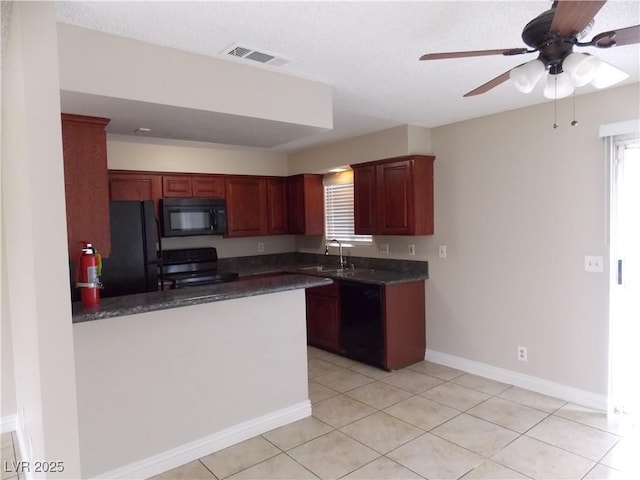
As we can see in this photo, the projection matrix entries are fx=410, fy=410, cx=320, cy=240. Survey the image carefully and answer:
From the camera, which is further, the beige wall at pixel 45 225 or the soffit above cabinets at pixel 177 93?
the soffit above cabinets at pixel 177 93

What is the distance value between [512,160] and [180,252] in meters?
3.72

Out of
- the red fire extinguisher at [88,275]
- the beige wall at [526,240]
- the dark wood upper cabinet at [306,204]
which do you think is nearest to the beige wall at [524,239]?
the beige wall at [526,240]

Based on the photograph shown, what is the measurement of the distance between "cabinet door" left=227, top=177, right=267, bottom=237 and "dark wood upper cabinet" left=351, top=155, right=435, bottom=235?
1524 millimetres

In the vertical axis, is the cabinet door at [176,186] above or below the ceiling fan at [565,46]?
below

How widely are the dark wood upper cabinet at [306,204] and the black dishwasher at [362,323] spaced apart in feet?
4.14

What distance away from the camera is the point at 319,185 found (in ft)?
18.1

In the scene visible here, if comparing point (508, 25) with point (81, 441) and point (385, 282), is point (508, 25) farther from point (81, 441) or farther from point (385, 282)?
point (81, 441)

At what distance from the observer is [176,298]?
8.20 feet

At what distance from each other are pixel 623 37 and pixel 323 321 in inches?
149

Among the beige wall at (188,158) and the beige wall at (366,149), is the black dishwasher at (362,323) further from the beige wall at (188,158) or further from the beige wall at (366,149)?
the beige wall at (188,158)

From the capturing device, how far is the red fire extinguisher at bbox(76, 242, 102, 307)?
2.27 m

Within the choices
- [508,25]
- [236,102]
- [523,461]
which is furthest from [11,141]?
[523,461]

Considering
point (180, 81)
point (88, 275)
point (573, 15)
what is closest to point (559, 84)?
point (573, 15)

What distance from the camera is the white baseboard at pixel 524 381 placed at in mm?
3227
